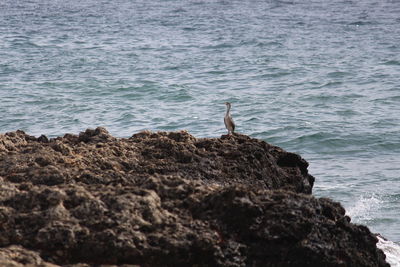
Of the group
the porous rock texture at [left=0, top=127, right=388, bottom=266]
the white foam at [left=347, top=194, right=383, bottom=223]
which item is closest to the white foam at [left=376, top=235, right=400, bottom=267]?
the white foam at [left=347, top=194, right=383, bottom=223]

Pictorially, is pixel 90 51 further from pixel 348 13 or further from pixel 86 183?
pixel 86 183

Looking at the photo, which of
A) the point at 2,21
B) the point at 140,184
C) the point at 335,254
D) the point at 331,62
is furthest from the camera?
the point at 2,21

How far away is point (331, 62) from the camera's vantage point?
79.1 ft

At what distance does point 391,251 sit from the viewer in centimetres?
930

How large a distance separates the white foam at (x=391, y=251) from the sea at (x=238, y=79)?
3 cm

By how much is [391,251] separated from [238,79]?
13.6 metres

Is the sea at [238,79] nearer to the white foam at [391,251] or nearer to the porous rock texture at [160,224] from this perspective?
the white foam at [391,251]

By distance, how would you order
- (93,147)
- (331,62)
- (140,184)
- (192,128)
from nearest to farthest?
1. (140,184)
2. (93,147)
3. (192,128)
4. (331,62)

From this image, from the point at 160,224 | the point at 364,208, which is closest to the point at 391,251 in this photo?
the point at 364,208

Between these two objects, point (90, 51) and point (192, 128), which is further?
point (90, 51)

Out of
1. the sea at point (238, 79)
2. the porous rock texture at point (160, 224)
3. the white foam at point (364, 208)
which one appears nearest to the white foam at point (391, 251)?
the sea at point (238, 79)

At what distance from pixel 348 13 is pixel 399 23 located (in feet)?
12.4

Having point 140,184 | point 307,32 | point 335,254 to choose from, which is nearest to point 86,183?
point 140,184

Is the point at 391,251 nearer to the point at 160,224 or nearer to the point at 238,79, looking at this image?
the point at 160,224
